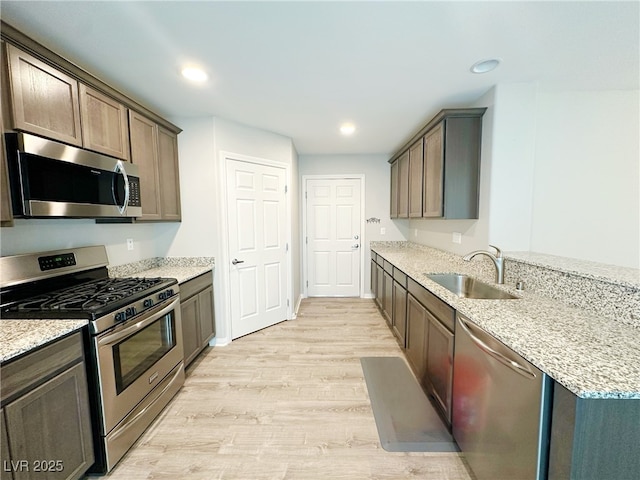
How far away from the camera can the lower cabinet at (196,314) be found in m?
2.36

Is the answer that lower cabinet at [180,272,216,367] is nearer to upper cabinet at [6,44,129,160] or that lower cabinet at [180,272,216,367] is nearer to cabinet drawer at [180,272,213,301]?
cabinet drawer at [180,272,213,301]

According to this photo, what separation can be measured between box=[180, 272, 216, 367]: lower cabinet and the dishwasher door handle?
2.20 m

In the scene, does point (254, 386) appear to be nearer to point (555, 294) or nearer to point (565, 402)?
point (565, 402)

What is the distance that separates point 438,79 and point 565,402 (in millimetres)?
2138

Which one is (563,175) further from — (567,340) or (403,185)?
(567,340)

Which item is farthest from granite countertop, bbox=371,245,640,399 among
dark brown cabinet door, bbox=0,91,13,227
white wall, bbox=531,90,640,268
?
dark brown cabinet door, bbox=0,91,13,227

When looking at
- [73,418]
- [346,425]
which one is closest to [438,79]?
[346,425]

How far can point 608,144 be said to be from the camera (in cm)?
228

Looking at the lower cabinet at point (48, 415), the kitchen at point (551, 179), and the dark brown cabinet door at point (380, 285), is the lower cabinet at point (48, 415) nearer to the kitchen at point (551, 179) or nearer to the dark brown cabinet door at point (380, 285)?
the kitchen at point (551, 179)

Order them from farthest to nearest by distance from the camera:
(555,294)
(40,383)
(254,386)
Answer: (254,386)
(555,294)
(40,383)

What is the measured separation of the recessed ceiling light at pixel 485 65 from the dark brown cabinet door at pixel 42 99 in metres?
2.69

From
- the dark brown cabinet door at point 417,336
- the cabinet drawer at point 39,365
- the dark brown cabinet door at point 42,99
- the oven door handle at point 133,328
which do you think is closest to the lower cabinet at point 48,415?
the cabinet drawer at point 39,365

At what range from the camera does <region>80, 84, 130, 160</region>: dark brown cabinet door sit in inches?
69.3

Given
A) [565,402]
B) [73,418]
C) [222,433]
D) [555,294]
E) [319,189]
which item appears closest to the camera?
[565,402]
